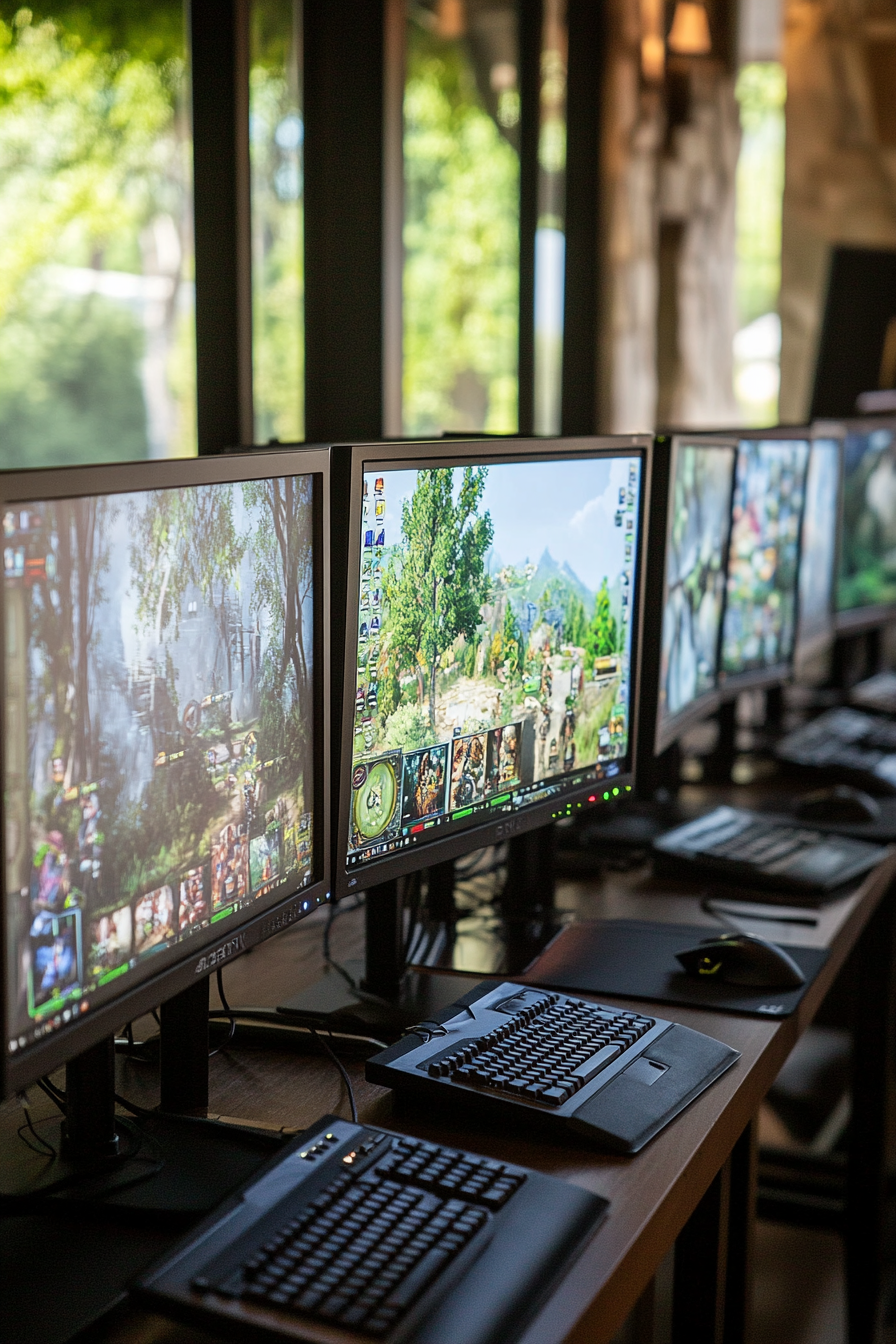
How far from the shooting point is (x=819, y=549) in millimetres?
2766

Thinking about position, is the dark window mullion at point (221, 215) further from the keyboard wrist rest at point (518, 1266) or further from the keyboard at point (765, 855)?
the keyboard wrist rest at point (518, 1266)

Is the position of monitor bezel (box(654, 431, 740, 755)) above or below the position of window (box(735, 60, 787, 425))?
below

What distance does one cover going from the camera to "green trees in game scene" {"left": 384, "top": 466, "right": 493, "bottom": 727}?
1239 millimetres

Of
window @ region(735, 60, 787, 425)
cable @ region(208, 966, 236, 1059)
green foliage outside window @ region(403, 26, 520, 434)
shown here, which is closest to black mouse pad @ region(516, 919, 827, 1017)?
cable @ region(208, 966, 236, 1059)

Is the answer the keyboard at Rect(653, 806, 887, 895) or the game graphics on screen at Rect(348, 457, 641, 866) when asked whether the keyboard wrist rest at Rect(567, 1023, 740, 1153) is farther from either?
the keyboard at Rect(653, 806, 887, 895)

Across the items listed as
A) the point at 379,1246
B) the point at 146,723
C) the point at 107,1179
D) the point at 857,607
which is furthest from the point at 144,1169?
the point at 857,607

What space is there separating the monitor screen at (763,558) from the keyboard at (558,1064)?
3.52 feet

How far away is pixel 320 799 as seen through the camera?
1.18 m

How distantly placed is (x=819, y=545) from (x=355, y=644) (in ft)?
5.96

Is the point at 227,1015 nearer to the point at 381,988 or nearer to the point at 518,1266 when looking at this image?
the point at 381,988

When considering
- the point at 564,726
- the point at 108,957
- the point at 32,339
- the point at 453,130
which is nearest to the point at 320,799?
the point at 108,957

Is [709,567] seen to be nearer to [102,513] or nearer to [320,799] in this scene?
[320,799]

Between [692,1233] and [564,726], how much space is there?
57cm

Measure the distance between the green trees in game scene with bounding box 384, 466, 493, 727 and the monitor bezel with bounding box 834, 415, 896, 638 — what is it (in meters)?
1.74
